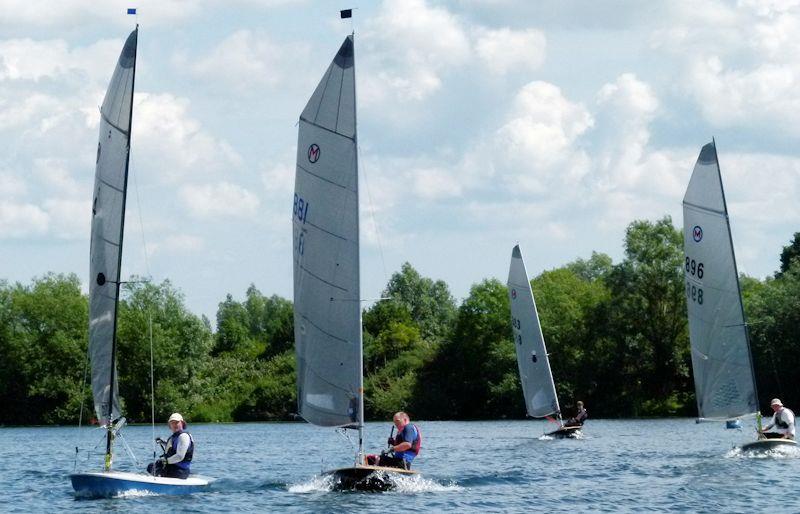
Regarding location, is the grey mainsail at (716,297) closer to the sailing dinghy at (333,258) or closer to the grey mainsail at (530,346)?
the sailing dinghy at (333,258)

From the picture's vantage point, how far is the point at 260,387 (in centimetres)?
8312

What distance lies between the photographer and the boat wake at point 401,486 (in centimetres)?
2672

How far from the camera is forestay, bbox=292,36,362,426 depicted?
26656 millimetres

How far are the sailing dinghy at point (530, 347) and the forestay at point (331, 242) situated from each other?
86.9ft

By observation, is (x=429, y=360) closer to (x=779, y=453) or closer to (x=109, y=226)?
(x=779, y=453)

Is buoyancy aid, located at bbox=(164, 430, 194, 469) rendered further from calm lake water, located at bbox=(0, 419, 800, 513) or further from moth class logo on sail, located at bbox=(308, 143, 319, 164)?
moth class logo on sail, located at bbox=(308, 143, 319, 164)

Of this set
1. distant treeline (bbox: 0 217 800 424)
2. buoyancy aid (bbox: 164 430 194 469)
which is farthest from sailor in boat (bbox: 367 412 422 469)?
distant treeline (bbox: 0 217 800 424)

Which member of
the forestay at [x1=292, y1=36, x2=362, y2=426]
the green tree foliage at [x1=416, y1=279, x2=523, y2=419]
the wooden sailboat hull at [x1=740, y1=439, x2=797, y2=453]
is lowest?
the wooden sailboat hull at [x1=740, y1=439, x2=797, y2=453]

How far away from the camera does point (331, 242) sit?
27.0m

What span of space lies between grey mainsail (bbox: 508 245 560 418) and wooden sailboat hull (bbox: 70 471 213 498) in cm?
2868

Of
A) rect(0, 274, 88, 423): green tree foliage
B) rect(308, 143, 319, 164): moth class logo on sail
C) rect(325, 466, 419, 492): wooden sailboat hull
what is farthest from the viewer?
rect(0, 274, 88, 423): green tree foliage

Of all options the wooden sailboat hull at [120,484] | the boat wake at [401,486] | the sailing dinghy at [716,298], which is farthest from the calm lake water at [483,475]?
the sailing dinghy at [716,298]

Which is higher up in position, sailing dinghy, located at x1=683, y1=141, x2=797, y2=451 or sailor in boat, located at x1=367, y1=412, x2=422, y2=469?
sailing dinghy, located at x1=683, y1=141, x2=797, y2=451

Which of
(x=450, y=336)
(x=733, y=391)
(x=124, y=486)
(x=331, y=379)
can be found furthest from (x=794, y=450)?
(x=450, y=336)
